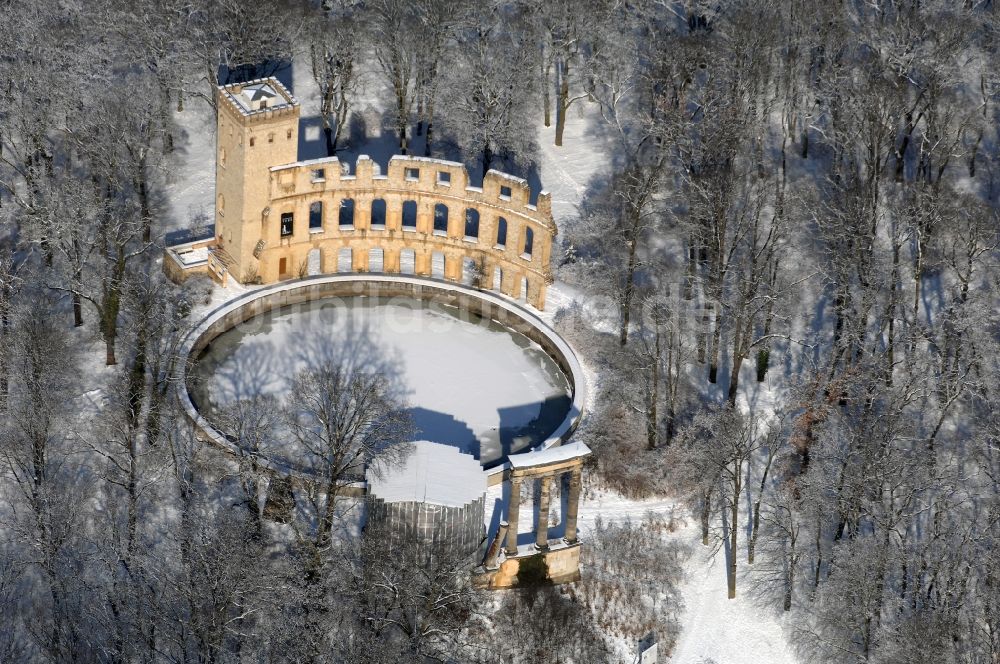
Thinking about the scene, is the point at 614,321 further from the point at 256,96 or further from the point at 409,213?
the point at 256,96

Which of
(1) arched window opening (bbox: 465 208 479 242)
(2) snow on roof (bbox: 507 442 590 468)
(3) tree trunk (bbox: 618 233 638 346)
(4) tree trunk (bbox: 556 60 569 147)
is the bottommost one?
(2) snow on roof (bbox: 507 442 590 468)

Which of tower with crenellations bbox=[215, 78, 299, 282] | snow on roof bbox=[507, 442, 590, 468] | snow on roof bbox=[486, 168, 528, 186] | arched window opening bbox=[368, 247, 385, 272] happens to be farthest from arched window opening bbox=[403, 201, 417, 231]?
snow on roof bbox=[507, 442, 590, 468]

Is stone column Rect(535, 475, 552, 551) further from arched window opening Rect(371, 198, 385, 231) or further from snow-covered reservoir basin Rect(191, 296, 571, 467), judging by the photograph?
arched window opening Rect(371, 198, 385, 231)

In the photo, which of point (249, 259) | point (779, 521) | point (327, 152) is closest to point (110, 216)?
point (249, 259)

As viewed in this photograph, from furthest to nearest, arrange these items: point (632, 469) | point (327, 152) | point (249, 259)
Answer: point (327, 152) → point (249, 259) → point (632, 469)

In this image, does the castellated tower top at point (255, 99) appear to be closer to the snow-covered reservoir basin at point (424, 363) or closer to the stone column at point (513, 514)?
the snow-covered reservoir basin at point (424, 363)

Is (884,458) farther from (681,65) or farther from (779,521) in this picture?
(681,65)
